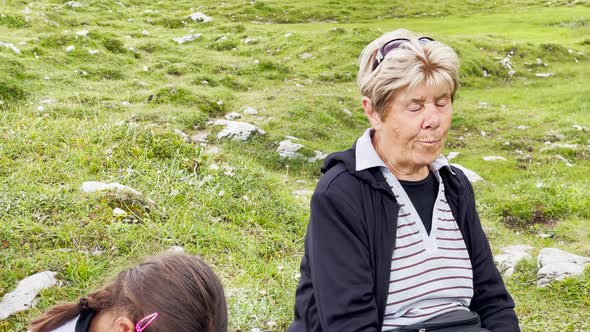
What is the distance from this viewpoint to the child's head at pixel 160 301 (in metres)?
2.90

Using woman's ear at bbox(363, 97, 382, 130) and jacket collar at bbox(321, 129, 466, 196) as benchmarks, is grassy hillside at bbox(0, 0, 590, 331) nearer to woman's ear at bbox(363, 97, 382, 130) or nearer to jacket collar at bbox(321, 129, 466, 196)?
jacket collar at bbox(321, 129, 466, 196)

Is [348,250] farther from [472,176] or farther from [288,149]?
[472,176]

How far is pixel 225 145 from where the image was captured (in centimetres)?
1033

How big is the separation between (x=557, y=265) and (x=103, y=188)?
495 centimetres

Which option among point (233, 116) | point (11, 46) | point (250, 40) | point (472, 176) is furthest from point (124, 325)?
point (250, 40)

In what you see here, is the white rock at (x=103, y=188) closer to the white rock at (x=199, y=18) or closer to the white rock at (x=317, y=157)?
the white rock at (x=317, y=157)

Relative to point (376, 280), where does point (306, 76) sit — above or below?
below

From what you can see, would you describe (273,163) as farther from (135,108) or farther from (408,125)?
(408,125)

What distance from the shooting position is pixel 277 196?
25.5 ft

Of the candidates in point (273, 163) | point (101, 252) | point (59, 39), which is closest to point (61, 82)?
point (59, 39)

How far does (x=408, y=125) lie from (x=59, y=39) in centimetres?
1465

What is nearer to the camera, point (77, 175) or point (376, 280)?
point (376, 280)

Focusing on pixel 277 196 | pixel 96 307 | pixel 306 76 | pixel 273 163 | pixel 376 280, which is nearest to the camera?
pixel 96 307

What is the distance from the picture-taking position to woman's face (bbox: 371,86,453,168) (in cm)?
354
